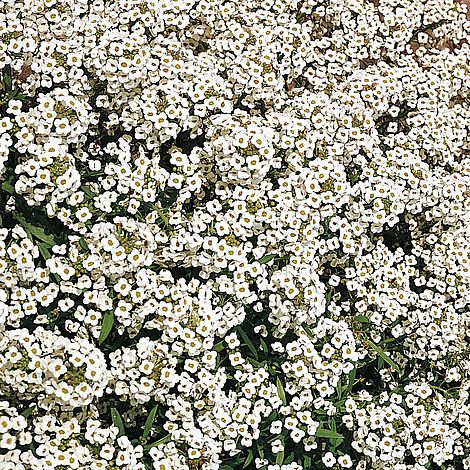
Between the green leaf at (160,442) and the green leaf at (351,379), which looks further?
the green leaf at (351,379)

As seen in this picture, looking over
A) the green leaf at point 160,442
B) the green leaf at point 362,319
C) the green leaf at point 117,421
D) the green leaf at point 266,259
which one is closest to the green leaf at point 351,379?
the green leaf at point 362,319

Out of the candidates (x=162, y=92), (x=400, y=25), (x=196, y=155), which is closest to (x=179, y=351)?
(x=196, y=155)

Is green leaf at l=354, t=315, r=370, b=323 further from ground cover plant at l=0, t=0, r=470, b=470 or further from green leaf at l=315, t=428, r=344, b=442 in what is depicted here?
green leaf at l=315, t=428, r=344, b=442

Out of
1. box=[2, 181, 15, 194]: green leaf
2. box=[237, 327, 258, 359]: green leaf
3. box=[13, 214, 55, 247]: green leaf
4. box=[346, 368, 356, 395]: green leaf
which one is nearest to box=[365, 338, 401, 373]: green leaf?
box=[346, 368, 356, 395]: green leaf

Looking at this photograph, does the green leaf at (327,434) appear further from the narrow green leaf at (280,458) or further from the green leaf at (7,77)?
the green leaf at (7,77)

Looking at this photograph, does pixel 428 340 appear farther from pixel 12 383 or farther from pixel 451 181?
pixel 12 383

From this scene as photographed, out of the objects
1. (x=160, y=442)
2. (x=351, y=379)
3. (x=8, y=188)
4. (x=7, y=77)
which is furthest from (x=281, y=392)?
(x=7, y=77)

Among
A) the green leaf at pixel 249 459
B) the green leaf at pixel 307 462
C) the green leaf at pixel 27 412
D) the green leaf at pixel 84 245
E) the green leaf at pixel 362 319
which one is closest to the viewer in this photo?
the green leaf at pixel 27 412
